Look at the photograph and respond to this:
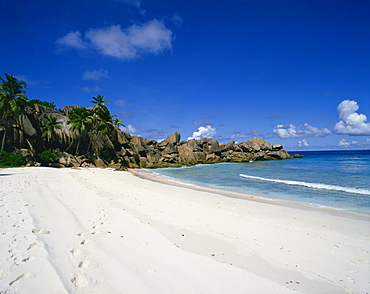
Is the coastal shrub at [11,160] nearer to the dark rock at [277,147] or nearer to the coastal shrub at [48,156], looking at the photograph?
the coastal shrub at [48,156]

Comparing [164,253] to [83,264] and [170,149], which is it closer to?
[83,264]

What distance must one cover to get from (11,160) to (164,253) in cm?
2906

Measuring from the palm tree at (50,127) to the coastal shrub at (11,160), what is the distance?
8.31 m

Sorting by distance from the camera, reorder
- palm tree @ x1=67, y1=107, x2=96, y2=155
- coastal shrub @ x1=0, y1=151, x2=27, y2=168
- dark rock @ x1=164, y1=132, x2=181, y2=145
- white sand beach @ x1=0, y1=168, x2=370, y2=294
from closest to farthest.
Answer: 1. white sand beach @ x1=0, y1=168, x2=370, y2=294
2. coastal shrub @ x1=0, y1=151, x2=27, y2=168
3. palm tree @ x1=67, y1=107, x2=96, y2=155
4. dark rock @ x1=164, y1=132, x2=181, y2=145

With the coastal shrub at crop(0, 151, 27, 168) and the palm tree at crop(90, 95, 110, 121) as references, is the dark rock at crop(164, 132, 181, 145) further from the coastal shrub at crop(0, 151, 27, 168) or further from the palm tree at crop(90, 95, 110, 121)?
the coastal shrub at crop(0, 151, 27, 168)

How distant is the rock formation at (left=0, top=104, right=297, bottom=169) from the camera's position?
3091cm

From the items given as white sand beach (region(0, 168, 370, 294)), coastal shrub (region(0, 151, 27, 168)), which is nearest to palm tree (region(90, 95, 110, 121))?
coastal shrub (region(0, 151, 27, 168))

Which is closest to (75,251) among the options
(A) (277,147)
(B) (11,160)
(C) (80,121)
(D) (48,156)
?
(B) (11,160)

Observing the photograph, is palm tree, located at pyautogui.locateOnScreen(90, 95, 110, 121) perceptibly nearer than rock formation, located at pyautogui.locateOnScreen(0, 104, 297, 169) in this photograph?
No

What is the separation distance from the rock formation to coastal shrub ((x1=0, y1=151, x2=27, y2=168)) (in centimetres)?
169

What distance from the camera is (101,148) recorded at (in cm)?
4078

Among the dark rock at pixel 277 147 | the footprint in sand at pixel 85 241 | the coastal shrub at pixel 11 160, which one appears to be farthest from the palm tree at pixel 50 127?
the dark rock at pixel 277 147

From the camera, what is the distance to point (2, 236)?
3941 millimetres

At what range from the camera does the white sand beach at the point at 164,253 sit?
2914 mm
